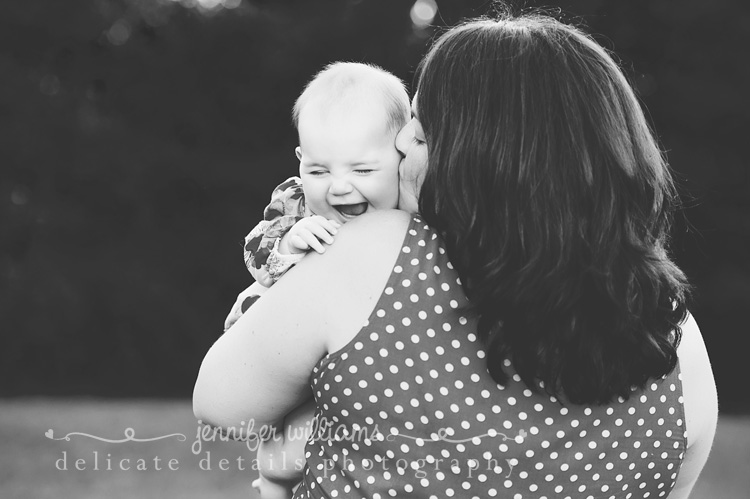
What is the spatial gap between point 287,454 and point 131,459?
535 cm

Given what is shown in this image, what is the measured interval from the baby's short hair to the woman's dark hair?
0.70 m

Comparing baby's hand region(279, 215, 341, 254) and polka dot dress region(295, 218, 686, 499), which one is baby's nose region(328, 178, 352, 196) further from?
polka dot dress region(295, 218, 686, 499)

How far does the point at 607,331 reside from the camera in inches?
54.1

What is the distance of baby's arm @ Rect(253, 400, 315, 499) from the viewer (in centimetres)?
164

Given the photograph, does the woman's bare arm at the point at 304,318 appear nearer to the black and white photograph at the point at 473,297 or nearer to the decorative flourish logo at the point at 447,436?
the black and white photograph at the point at 473,297

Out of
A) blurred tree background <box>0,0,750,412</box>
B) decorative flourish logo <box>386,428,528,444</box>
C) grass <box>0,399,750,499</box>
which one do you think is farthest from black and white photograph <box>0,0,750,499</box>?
blurred tree background <box>0,0,750,412</box>

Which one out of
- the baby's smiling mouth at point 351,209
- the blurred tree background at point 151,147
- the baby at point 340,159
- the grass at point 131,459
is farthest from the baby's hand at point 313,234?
the blurred tree background at point 151,147

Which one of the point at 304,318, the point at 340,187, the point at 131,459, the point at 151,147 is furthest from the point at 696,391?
the point at 151,147

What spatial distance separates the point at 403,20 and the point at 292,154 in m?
1.64

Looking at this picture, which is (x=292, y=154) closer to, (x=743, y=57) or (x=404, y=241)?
(x=743, y=57)

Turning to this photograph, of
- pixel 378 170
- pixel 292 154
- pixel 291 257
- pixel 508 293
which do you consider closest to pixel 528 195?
pixel 508 293

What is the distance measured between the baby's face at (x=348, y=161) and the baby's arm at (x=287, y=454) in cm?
56

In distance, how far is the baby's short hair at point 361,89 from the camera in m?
2.12

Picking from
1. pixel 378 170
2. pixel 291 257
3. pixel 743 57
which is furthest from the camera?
pixel 743 57
